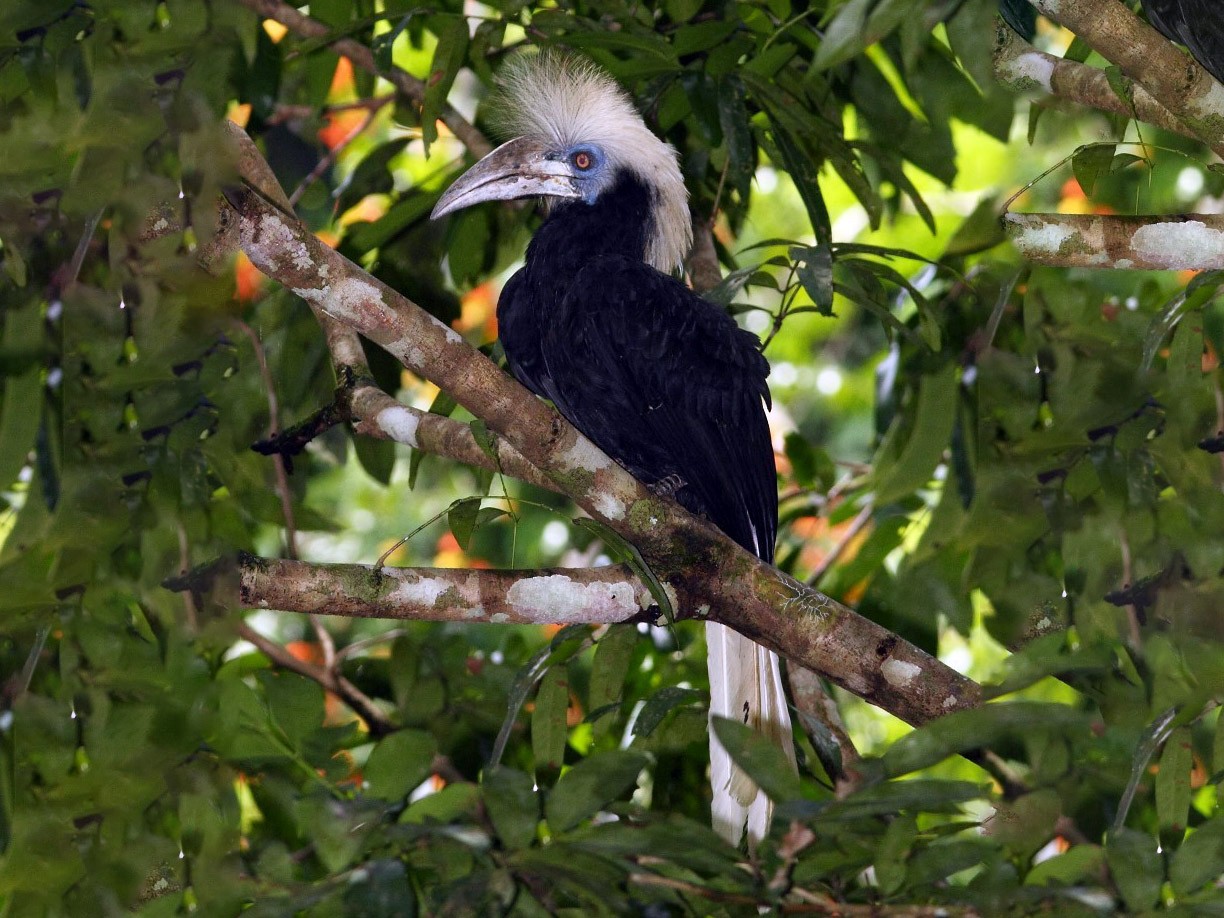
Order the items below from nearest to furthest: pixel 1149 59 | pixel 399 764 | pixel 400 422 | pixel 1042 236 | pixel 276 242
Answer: pixel 399 764, pixel 1149 59, pixel 276 242, pixel 1042 236, pixel 400 422

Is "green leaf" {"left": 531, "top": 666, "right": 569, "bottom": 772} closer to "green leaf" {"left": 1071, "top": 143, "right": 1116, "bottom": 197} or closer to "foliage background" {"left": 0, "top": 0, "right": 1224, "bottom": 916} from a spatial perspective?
"foliage background" {"left": 0, "top": 0, "right": 1224, "bottom": 916}

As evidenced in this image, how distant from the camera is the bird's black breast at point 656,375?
6.87 ft

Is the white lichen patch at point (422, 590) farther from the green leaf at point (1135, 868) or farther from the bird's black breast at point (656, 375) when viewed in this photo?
the green leaf at point (1135, 868)

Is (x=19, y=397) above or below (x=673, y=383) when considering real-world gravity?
above

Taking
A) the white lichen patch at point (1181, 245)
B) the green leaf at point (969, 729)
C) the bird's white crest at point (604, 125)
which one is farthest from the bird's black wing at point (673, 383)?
the green leaf at point (969, 729)

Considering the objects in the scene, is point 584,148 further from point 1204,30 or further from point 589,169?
point 1204,30

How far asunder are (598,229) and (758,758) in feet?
4.74

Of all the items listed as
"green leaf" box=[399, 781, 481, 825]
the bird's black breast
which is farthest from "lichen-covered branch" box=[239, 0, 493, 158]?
A: "green leaf" box=[399, 781, 481, 825]

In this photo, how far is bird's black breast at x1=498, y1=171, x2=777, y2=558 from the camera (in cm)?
209

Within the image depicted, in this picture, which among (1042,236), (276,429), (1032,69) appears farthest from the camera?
(276,429)

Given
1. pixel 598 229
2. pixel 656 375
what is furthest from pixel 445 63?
pixel 656 375

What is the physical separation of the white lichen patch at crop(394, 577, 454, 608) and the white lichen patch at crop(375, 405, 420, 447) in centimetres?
29

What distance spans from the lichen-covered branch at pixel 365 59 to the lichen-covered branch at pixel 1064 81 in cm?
95

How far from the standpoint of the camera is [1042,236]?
1680mm
